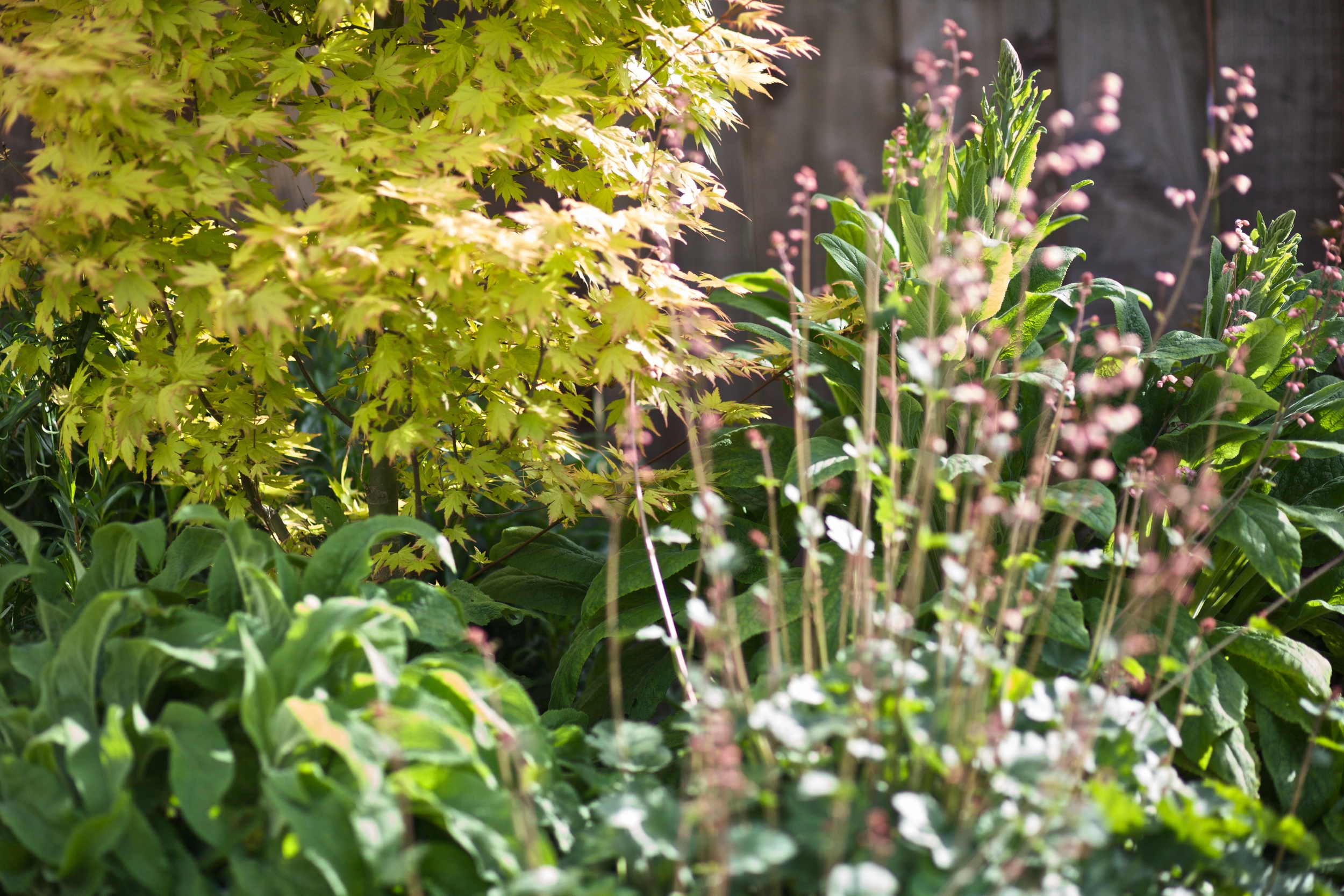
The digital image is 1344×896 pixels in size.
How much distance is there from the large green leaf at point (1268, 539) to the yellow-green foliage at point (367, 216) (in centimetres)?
103

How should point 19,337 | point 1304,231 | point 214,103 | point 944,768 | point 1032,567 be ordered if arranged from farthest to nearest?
point 1304,231
point 19,337
point 214,103
point 1032,567
point 944,768

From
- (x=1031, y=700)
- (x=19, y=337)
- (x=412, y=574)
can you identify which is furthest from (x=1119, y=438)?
(x=19, y=337)

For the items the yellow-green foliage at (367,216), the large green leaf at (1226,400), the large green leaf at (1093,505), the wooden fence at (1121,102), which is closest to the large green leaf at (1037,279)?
the large green leaf at (1226,400)

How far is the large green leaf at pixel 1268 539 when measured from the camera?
1.69m

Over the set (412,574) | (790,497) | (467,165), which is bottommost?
(412,574)

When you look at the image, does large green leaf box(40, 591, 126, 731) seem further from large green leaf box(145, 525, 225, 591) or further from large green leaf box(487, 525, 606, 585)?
large green leaf box(487, 525, 606, 585)

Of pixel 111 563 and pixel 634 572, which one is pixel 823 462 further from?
pixel 111 563

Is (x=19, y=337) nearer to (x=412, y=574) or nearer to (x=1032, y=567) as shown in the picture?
(x=412, y=574)

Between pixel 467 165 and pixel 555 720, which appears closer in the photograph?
pixel 467 165

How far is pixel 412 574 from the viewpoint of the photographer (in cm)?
235

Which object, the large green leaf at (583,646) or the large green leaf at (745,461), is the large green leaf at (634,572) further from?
the large green leaf at (745,461)

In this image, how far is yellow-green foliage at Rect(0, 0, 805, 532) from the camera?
1557mm

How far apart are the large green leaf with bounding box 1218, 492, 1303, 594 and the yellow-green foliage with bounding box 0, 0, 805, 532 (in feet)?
3.40

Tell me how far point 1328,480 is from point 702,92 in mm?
1633
